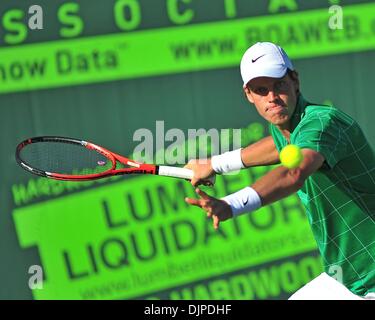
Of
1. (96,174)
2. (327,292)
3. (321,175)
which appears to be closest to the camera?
(321,175)

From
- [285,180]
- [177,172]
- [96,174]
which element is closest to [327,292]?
[177,172]

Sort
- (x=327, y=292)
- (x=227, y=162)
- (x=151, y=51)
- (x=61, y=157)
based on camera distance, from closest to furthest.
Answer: (x=327, y=292) < (x=227, y=162) < (x=61, y=157) < (x=151, y=51)

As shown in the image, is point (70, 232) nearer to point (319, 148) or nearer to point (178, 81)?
point (178, 81)

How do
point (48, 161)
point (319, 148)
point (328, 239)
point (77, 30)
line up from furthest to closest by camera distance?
1. point (77, 30)
2. point (48, 161)
3. point (328, 239)
4. point (319, 148)

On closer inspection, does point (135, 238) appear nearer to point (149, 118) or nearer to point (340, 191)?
point (149, 118)

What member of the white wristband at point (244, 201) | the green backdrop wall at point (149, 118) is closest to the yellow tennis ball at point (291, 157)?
the white wristband at point (244, 201)

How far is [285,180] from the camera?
322cm

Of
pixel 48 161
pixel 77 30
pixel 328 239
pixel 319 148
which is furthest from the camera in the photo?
pixel 77 30

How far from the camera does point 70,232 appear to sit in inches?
205

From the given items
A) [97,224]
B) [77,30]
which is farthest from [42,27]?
[97,224]

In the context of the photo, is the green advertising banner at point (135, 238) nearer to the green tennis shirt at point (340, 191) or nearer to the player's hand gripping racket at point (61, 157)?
the player's hand gripping racket at point (61, 157)

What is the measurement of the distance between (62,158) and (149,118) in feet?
1.96

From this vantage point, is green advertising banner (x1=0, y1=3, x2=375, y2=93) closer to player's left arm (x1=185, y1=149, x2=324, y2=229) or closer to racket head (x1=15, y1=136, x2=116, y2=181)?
racket head (x1=15, y1=136, x2=116, y2=181)
